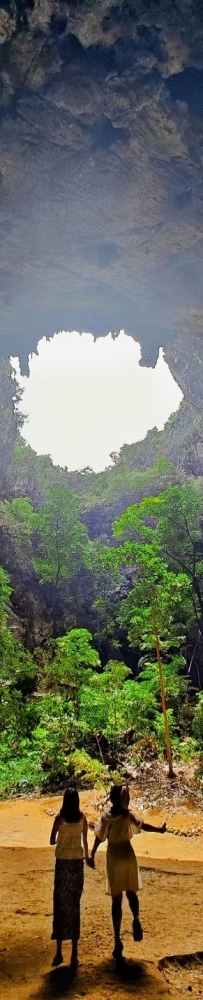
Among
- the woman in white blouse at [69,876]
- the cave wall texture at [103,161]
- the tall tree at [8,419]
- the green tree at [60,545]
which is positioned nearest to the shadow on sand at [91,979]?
the woman in white blouse at [69,876]

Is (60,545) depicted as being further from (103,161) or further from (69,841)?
(69,841)

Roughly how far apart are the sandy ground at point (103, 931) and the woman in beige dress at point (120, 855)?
0.92ft

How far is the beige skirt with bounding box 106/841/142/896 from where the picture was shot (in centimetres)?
366

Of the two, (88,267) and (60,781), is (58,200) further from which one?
(60,781)

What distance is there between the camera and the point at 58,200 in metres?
21.6

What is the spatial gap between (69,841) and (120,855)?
41cm

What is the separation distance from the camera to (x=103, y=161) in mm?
19078

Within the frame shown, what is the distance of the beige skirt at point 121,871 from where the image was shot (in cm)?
366

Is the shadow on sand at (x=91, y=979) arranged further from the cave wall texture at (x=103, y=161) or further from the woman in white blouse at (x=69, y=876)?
the cave wall texture at (x=103, y=161)

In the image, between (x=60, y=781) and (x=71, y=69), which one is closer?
(x=60, y=781)

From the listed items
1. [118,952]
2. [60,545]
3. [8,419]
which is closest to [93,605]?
[60,545]

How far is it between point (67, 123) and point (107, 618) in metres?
20.2

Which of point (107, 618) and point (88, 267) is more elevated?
point (88, 267)

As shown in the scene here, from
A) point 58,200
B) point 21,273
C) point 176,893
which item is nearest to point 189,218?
point 58,200
